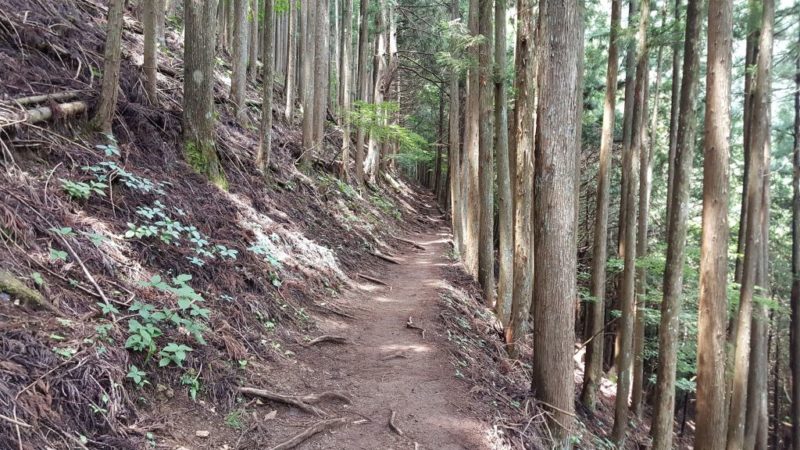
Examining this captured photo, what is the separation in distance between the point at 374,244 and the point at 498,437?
821 centimetres

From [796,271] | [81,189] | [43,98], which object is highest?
[43,98]

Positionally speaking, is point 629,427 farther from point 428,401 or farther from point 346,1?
point 346,1

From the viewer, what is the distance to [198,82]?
268 inches

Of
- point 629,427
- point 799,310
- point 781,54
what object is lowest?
point 629,427

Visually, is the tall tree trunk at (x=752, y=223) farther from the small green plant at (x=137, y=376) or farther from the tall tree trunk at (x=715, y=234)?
the small green plant at (x=137, y=376)

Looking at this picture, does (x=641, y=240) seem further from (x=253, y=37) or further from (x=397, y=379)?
(x=253, y=37)

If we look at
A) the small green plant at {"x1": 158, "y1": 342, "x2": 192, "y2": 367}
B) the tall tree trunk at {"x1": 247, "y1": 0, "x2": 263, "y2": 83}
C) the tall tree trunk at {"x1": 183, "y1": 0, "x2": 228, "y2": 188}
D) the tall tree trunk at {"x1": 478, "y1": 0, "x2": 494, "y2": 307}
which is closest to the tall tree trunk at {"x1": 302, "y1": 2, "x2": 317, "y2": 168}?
the tall tree trunk at {"x1": 247, "y1": 0, "x2": 263, "y2": 83}

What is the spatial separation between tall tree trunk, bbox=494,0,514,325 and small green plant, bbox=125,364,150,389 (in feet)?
21.9

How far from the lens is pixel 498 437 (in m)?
4.52

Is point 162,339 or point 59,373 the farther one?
point 162,339

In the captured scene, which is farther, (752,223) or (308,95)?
(308,95)

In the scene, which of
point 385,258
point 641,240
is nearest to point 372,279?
point 385,258

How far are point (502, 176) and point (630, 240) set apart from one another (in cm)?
294

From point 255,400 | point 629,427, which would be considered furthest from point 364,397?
point 629,427
